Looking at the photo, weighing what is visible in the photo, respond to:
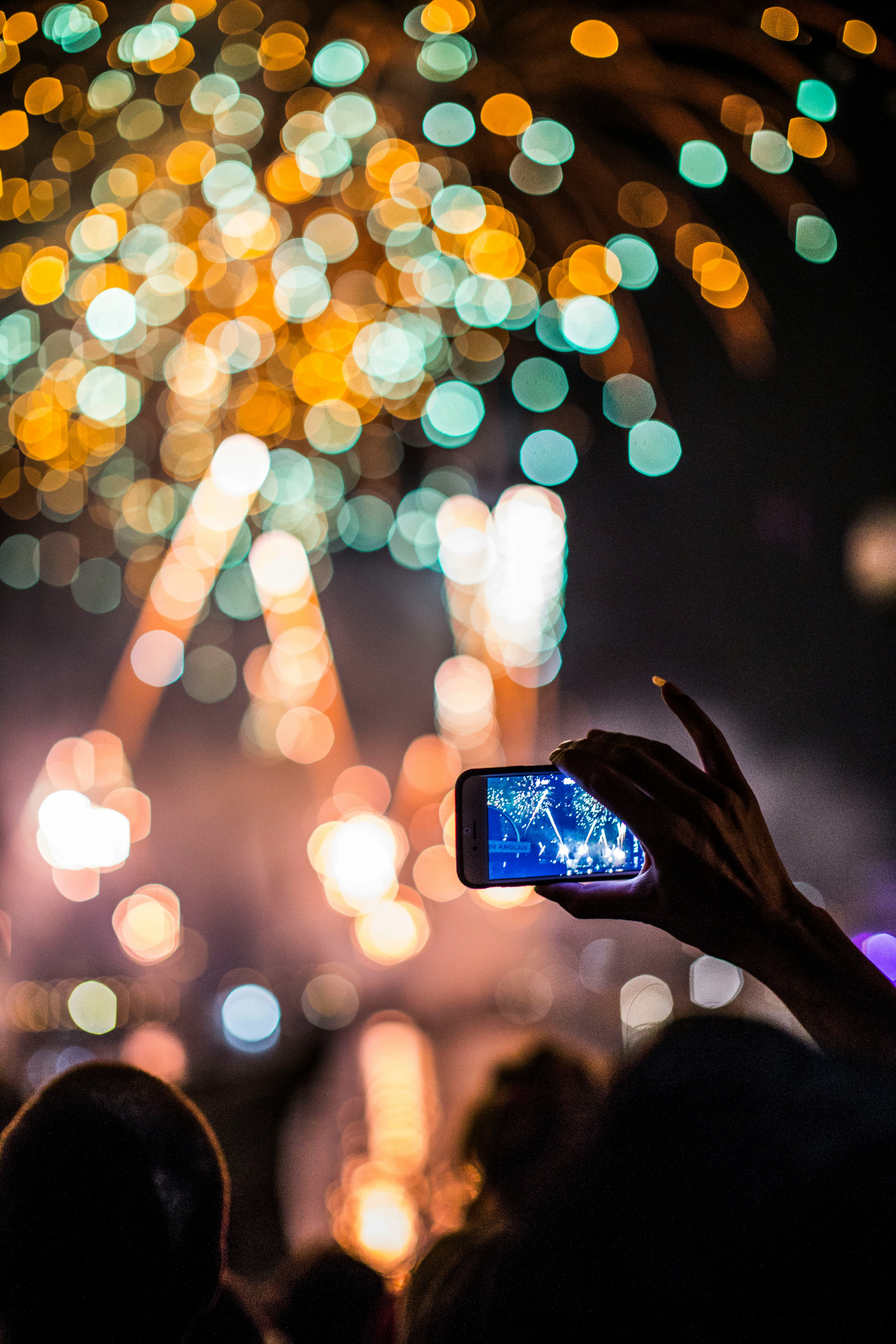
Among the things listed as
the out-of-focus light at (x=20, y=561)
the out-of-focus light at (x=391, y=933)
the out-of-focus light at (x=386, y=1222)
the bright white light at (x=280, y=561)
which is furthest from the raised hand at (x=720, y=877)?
the out-of-focus light at (x=20, y=561)

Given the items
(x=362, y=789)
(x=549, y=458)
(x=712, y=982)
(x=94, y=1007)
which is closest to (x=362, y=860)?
(x=362, y=789)

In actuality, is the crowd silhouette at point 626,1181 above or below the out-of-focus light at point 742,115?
below

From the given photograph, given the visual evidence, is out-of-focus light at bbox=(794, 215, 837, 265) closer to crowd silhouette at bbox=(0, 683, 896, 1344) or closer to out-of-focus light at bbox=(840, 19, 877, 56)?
out-of-focus light at bbox=(840, 19, 877, 56)

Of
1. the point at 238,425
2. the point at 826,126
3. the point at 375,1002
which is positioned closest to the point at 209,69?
the point at 238,425

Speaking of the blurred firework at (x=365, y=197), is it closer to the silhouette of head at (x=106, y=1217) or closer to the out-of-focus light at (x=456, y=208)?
the out-of-focus light at (x=456, y=208)

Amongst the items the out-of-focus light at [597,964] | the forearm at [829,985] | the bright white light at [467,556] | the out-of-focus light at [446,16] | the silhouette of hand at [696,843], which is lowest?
the out-of-focus light at [597,964]

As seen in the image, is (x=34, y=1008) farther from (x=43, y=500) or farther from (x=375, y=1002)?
(x=43, y=500)

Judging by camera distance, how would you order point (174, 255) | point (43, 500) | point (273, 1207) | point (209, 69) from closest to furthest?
point (209, 69), point (174, 255), point (273, 1207), point (43, 500)

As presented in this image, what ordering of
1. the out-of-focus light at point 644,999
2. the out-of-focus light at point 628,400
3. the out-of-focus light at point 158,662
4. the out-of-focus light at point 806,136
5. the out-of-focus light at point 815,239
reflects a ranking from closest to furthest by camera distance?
1. the out-of-focus light at point 806,136
2. the out-of-focus light at point 815,239
3. the out-of-focus light at point 628,400
4. the out-of-focus light at point 644,999
5. the out-of-focus light at point 158,662
